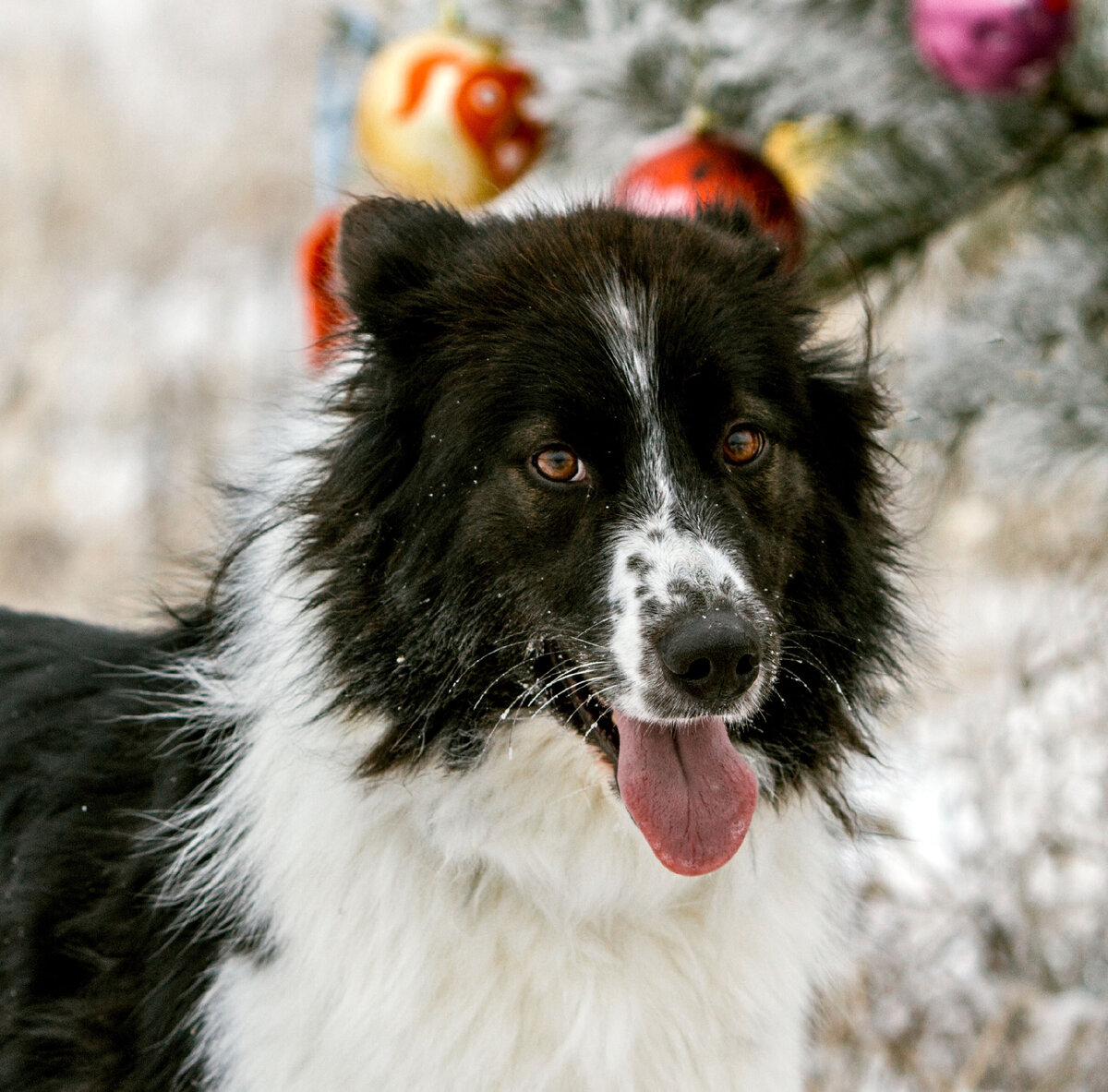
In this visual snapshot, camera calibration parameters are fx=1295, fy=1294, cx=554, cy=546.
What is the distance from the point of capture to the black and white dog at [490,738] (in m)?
2.07

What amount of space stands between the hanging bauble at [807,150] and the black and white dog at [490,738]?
4.00 feet

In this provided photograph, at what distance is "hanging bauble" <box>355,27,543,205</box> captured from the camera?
342 centimetres

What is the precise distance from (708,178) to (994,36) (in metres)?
0.70

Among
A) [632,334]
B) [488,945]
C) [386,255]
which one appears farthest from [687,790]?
[386,255]

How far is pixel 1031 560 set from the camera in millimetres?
5035

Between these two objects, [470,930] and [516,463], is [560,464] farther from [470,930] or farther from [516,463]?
[470,930]

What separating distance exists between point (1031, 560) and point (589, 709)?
342cm

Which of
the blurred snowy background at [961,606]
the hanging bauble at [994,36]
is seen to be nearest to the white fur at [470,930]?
the blurred snowy background at [961,606]

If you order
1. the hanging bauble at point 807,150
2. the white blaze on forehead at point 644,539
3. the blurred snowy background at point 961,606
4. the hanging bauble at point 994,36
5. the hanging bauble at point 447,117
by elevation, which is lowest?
the blurred snowy background at point 961,606

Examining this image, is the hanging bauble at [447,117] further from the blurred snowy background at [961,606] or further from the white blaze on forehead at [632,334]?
the white blaze on forehead at [632,334]

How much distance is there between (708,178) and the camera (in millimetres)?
3135

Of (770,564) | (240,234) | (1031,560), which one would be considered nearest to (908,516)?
(770,564)

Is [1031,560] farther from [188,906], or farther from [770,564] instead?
[188,906]

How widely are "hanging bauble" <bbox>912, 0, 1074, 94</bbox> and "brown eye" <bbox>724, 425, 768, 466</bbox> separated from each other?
4.25 feet
